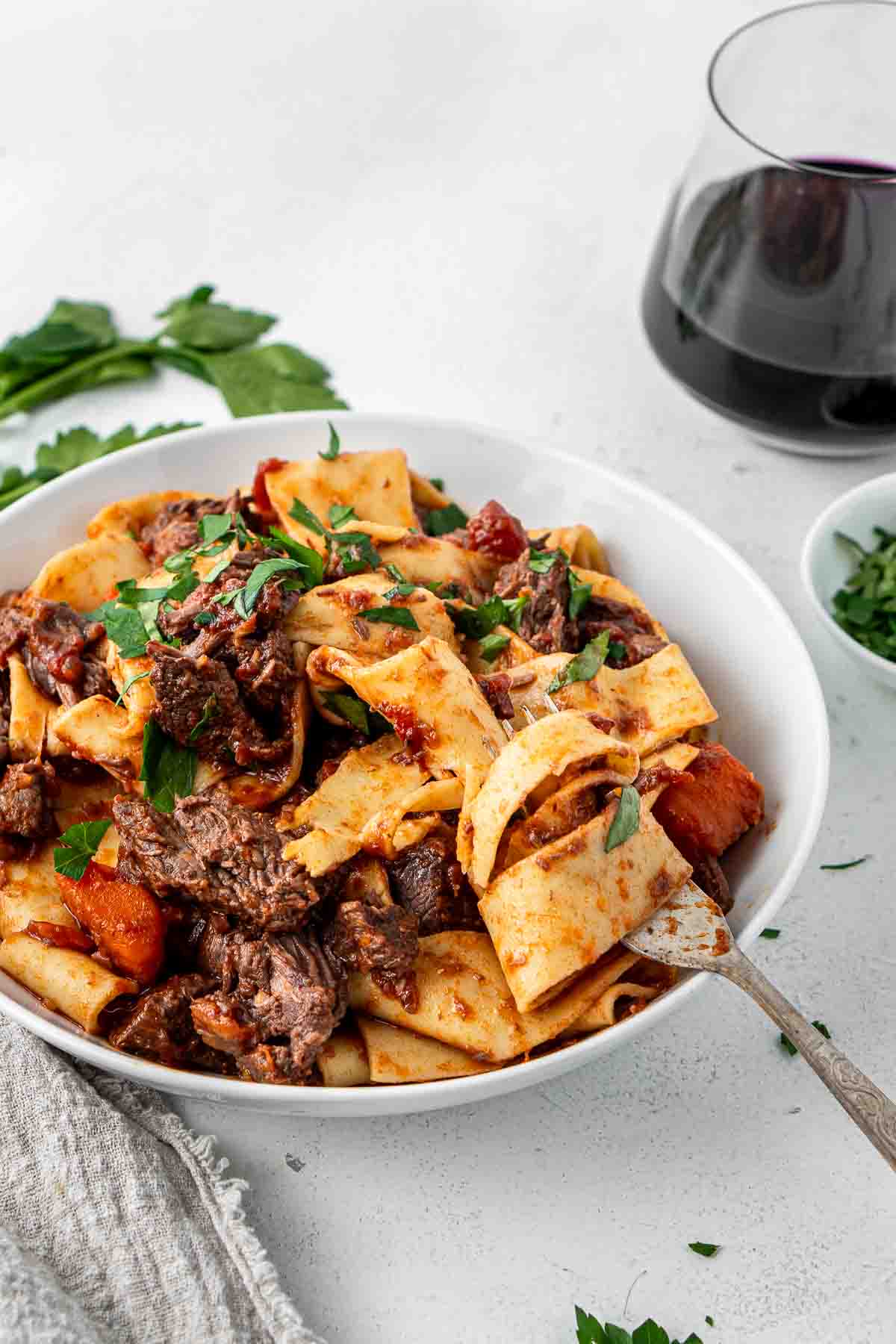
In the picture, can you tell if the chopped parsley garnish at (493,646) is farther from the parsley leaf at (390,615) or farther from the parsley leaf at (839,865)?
the parsley leaf at (839,865)

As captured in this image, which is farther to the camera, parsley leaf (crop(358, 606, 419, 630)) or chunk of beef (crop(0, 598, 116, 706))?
chunk of beef (crop(0, 598, 116, 706))

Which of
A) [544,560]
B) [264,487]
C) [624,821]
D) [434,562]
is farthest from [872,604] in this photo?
[264,487]

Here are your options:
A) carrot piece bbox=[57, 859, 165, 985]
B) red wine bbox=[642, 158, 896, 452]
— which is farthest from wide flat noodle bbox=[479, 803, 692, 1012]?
red wine bbox=[642, 158, 896, 452]

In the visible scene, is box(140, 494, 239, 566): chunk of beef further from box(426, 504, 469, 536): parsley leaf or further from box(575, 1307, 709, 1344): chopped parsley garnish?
box(575, 1307, 709, 1344): chopped parsley garnish

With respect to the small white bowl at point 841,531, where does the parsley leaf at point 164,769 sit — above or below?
above

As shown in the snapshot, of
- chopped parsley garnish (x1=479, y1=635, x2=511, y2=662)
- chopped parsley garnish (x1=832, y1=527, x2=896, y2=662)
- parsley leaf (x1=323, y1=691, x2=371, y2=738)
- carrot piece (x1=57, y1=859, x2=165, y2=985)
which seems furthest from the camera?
chopped parsley garnish (x1=832, y1=527, x2=896, y2=662)

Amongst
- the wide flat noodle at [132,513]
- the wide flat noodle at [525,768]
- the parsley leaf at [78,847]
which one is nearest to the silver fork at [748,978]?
the wide flat noodle at [525,768]
